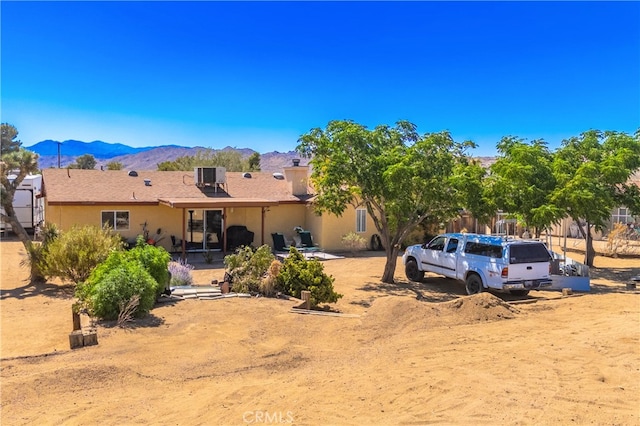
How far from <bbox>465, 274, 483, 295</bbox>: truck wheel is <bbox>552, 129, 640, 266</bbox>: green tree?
177 inches

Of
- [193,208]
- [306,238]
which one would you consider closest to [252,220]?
[306,238]

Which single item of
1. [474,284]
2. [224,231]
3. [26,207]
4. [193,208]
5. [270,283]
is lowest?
[474,284]

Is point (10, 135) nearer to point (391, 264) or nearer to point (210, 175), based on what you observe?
point (210, 175)

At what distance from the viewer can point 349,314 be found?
1203cm

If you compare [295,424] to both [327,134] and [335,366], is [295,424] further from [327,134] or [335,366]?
[327,134]

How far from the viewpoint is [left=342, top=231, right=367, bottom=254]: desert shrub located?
2439 centimetres

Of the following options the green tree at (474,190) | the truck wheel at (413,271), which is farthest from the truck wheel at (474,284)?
the truck wheel at (413,271)

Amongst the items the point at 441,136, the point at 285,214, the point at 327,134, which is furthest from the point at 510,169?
the point at 285,214

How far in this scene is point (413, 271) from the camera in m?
17.7

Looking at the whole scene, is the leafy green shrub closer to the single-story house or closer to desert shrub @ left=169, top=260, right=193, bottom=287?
desert shrub @ left=169, top=260, right=193, bottom=287

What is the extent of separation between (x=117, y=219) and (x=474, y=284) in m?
15.4

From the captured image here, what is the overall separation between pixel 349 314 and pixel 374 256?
12.0 metres

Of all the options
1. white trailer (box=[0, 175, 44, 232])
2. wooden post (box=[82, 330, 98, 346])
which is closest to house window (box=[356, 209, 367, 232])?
wooden post (box=[82, 330, 98, 346])

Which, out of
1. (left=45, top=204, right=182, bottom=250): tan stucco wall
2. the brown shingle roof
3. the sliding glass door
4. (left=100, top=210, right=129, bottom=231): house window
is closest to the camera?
(left=45, top=204, right=182, bottom=250): tan stucco wall
